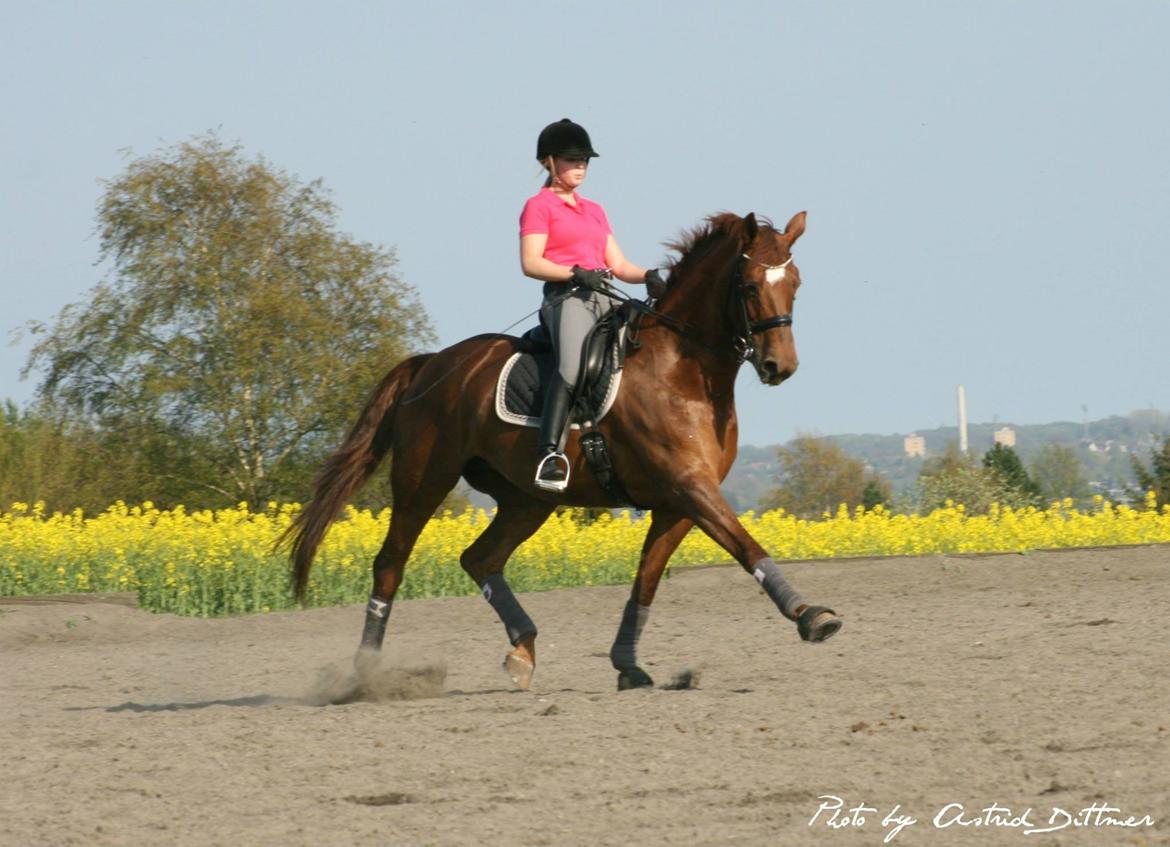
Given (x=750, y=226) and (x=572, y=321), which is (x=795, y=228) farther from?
(x=572, y=321)

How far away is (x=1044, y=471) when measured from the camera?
8212 cm

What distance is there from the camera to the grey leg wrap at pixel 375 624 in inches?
365

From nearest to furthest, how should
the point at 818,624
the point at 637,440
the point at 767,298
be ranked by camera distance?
the point at 818,624, the point at 767,298, the point at 637,440

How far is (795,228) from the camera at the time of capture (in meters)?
8.06

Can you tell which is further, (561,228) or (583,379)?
(561,228)

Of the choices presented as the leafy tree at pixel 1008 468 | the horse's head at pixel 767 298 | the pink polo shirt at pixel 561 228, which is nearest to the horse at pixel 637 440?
the horse's head at pixel 767 298

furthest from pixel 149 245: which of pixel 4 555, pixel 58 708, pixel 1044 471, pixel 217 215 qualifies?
pixel 1044 471

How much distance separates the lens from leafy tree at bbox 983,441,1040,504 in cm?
3331

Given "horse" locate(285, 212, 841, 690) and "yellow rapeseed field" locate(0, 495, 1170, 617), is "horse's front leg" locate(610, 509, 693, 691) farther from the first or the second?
"yellow rapeseed field" locate(0, 495, 1170, 617)

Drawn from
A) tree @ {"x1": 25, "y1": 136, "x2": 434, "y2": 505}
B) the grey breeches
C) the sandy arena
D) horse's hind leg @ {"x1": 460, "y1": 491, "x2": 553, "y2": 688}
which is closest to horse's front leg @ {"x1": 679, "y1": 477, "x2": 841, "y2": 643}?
the sandy arena

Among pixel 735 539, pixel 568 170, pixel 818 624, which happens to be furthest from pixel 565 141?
pixel 818 624

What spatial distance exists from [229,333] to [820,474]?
5921cm

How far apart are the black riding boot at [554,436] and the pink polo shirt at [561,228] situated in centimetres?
73

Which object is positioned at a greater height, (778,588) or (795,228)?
(795,228)
